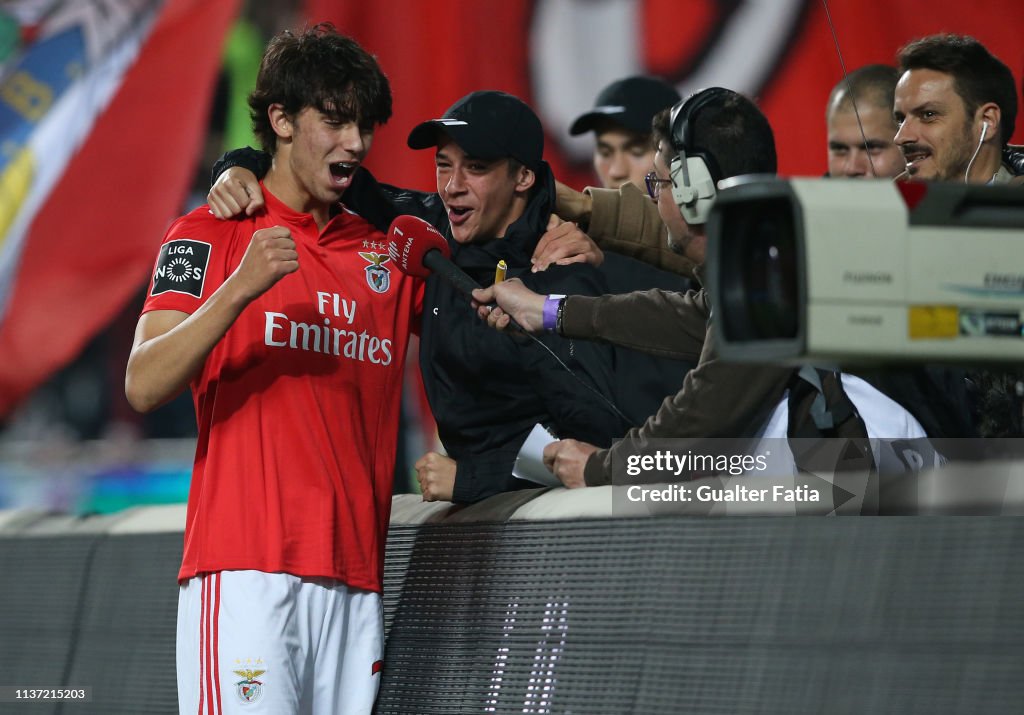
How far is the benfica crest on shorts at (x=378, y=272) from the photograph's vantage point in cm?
322

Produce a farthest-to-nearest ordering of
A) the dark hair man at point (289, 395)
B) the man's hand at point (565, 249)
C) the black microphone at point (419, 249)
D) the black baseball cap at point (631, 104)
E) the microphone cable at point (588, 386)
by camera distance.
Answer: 1. the black baseball cap at point (631, 104)
2. the man's hand at point (565, 249)
3. the microphone cable at point (588, 386)
4. the black microphone at point (419, 249)
5. the dark hair man at point (289, 395)

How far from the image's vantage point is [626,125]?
482 cm

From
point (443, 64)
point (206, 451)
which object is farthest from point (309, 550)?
point (443, 64)

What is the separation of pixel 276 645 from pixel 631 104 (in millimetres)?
2635

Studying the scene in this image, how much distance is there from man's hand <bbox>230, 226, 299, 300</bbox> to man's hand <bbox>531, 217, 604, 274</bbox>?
89 cm

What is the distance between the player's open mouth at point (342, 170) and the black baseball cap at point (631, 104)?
1.86 metres

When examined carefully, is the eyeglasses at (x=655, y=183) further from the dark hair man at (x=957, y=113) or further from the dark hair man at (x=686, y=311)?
the dark hair man at (x=957, y=113)

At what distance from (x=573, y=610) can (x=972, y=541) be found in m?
0.92

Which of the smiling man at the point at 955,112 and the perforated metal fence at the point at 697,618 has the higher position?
the smiling man at the point at 955,112

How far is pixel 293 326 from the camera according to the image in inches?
119

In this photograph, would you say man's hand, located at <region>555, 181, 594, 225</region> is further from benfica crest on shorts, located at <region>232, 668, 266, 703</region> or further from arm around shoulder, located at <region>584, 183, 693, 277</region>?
benfica crest on shorts, located at <region>232, 668, 266, 703</region>

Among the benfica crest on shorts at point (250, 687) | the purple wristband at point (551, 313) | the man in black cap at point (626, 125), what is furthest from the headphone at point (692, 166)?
the man in black cap at point (626, 125)

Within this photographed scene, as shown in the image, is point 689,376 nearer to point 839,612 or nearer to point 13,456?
point 839,612

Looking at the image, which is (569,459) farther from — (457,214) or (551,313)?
(457,214)
